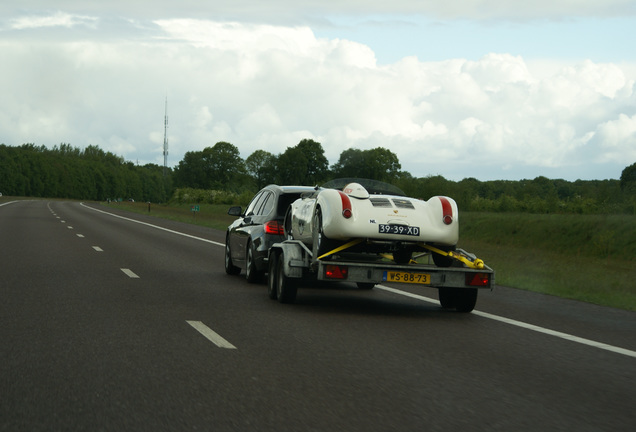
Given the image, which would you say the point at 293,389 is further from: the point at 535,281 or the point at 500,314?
the point at 535,281

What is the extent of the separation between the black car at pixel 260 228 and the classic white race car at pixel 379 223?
8.25 ft

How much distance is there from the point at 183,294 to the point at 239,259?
3.10 m

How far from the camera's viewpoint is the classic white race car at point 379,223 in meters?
11.4

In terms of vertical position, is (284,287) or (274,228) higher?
(274,228)

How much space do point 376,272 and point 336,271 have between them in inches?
19.2

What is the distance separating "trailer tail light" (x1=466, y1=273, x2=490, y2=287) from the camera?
11.5 m

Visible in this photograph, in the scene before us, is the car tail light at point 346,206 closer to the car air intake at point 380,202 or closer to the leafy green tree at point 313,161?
the car air intake at point 380,202

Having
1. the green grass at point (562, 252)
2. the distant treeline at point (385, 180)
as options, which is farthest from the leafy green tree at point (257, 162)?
the green grass at point (562, 252)

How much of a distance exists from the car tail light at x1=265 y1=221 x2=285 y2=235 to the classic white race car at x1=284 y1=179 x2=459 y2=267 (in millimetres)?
2459

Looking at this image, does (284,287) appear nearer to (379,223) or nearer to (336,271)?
(336,271)

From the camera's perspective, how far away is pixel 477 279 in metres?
11.6

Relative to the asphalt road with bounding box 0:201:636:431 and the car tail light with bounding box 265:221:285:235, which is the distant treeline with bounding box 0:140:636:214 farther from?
the asphalt road with bounding box 0:201:636:431

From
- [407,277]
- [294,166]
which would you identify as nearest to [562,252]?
[407,277]

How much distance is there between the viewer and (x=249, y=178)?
173500 mm
